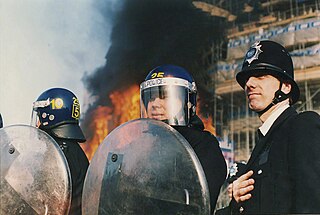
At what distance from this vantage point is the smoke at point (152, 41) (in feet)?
53.9

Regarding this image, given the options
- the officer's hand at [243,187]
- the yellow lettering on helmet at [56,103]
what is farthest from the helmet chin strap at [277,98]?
the yellow lettering on helmet at [56,103]

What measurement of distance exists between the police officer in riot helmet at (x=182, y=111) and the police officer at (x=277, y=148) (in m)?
0.29

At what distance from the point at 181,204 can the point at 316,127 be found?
0.55m

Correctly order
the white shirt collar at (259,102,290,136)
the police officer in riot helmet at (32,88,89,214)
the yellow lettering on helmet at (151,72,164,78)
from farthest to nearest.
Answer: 1. the police officer in riot helmet at (32,88,89,214)
2. the yellow lettering on helmet at (151,72,164,78)
3. the white shirt collar at (259,102,290,136)

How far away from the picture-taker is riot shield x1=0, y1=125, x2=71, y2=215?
1.94 m

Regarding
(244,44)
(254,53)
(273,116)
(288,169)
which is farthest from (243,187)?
(244,44)

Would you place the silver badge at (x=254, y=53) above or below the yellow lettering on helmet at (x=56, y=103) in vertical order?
above

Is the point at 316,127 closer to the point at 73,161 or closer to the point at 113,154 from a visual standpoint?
the point at 113,154

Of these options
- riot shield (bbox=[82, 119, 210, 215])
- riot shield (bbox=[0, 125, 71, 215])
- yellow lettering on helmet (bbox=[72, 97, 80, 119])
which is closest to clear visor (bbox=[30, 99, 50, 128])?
yellow lettering on helmet (bbox=[72, 97, 80, 119])

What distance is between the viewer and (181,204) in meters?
1.50

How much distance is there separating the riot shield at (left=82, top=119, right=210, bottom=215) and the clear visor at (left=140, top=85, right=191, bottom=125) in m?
0.58

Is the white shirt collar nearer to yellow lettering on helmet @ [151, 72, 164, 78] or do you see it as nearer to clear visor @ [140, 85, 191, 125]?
clear visor @ [140, 85, 191, 125]

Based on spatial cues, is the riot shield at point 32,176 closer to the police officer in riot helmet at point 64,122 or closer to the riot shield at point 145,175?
the riot shield at point 145,175

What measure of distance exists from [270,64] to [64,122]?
61.2 inches
